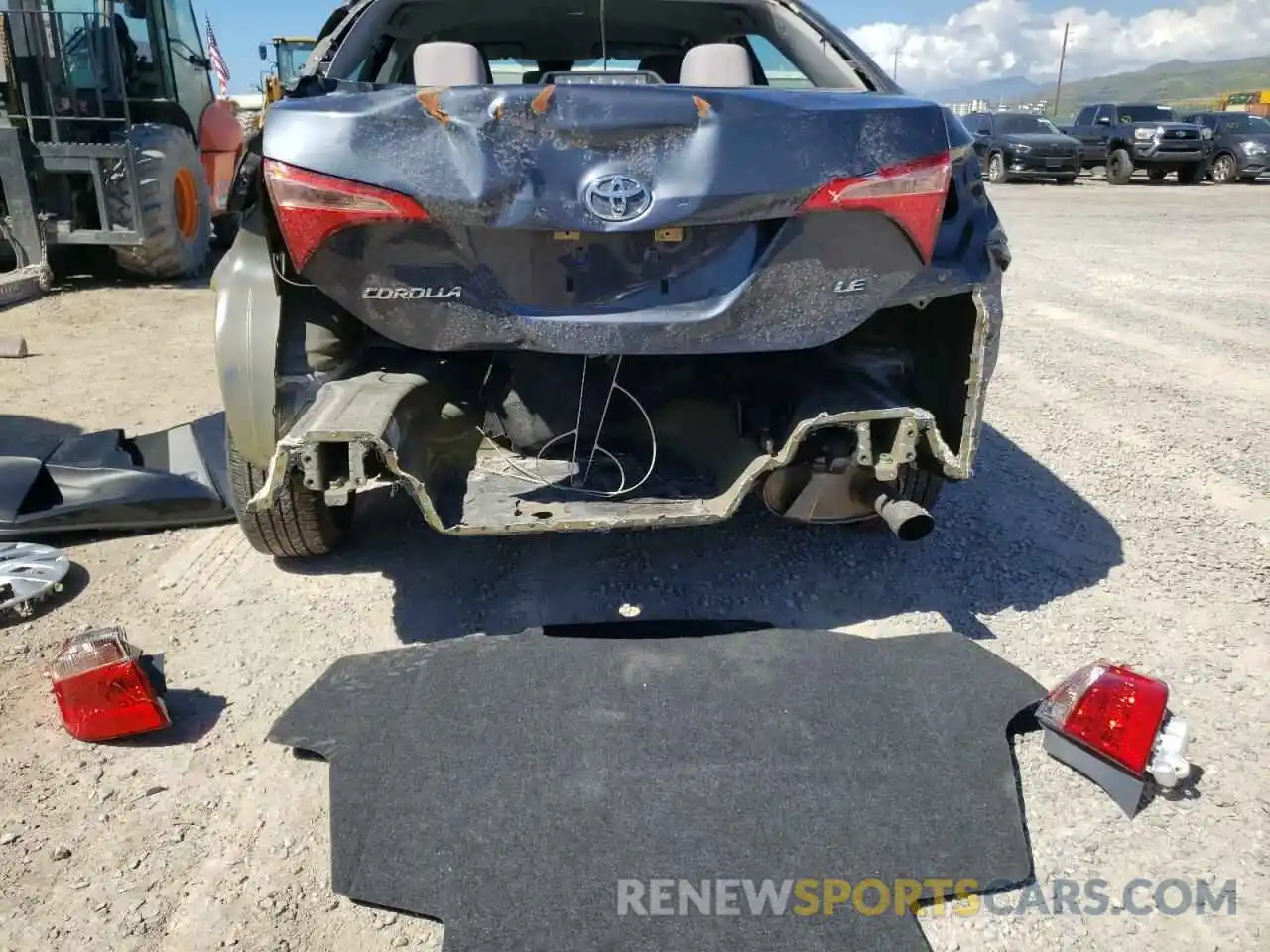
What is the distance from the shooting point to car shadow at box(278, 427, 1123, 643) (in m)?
3.10

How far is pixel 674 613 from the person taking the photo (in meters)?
3.09

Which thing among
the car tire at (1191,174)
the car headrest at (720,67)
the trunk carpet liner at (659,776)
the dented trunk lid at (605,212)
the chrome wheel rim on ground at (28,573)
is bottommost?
the trunk carpet liner at (659,776)

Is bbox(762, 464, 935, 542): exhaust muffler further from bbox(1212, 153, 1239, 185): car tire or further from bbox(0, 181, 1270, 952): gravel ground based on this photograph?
bbox(1212, 153, 1239, 185): car tire

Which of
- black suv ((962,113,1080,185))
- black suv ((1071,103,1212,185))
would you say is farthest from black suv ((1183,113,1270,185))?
black suv ((962,113,1080,185))

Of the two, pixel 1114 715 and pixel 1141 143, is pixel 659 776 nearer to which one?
pixel 1114 715

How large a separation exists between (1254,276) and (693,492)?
865cm

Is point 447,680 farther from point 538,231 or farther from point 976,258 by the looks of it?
point 976,258

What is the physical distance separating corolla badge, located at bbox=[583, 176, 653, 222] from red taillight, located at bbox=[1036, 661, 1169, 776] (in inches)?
61.1

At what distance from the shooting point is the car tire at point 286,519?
302 cm

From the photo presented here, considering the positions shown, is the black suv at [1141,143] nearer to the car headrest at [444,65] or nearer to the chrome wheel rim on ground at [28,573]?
the car headrest at [444,65]

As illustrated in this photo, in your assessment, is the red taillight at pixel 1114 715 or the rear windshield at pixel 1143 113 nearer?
the red taillight at pixel 1114 715

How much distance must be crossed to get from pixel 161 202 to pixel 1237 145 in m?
21.0

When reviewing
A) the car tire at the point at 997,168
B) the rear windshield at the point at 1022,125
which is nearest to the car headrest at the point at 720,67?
the car tire at the point at 997,168

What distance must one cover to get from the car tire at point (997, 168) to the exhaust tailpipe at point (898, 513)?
64.9 ft
